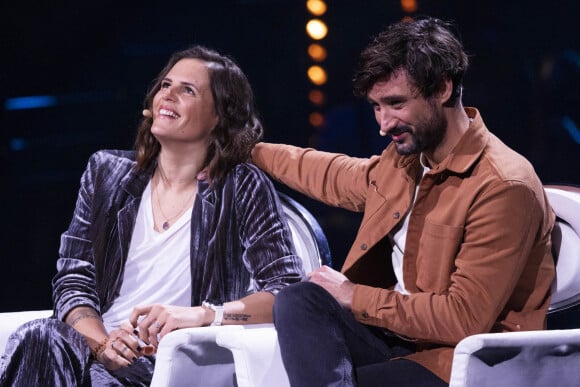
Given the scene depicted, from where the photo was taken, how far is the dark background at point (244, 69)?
3361mm

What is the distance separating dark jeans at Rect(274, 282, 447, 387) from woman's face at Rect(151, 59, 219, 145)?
815 mm

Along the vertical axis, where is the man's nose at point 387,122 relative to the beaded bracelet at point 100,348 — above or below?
above

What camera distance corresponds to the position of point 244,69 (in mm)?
3693

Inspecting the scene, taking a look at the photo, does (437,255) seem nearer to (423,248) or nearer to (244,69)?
(423,248)

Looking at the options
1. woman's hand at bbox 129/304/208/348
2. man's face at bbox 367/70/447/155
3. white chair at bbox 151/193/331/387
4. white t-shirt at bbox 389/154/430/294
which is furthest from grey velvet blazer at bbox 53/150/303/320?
man's face at bbox 367/70/447/155

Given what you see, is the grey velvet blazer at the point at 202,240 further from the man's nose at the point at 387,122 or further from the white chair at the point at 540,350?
the white chair at the point at 540,350

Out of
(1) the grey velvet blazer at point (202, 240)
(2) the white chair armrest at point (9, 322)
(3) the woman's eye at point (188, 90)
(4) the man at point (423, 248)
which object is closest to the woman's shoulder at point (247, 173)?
(1) the grey velvet blazer at point (202, 240)

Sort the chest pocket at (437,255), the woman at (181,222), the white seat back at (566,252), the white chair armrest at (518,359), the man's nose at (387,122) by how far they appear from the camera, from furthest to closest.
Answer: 1. the woman at (181,222)
2. the white seat back at (566,252)
3. the man's nose at (387,122)
4. the chest pocket at (437,255)
5. the white chair armrest at (518,359)

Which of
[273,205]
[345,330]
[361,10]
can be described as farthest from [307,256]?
[361,10]

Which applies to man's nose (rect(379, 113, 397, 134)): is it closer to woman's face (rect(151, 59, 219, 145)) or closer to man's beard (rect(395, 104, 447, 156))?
man's beard (rect(395, 104, 447, 156))

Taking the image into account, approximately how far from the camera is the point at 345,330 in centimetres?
238

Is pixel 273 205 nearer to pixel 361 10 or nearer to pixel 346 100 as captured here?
pixel 346 100

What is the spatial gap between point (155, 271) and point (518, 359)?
3.92 feet

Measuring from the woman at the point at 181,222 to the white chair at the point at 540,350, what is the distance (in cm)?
75
